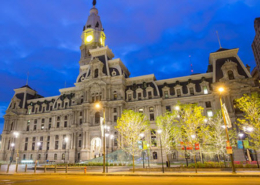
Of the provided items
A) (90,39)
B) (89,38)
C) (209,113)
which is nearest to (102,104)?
(209,113)

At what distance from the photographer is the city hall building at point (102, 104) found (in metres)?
50.9

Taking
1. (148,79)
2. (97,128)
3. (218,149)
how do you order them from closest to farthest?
(218,149), (97,128), (148,79)

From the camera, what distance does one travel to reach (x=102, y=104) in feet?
188

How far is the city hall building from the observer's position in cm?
5088

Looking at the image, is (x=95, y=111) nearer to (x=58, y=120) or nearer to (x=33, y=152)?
(x=58, y=120)

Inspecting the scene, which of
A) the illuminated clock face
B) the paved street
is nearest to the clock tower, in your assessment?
the illuminated clock face

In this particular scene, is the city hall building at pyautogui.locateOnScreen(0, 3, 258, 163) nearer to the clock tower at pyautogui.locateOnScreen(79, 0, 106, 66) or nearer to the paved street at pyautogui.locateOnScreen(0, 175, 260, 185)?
the clock tower at pyautogui.locateOnScreen(79, 0, 106, 66)

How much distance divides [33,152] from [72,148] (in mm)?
20328

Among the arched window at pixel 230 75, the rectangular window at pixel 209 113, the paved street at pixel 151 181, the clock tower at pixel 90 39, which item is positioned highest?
the clock tower at pixel 90 39

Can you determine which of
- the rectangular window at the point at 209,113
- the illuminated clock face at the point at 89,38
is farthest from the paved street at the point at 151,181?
the illuminated clock face at the point at 89,38

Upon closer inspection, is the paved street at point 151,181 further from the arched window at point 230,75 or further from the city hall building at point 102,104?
the arched window at point 230,75

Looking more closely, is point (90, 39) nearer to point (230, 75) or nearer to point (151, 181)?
point (230, 75)

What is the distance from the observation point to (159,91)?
194 ft

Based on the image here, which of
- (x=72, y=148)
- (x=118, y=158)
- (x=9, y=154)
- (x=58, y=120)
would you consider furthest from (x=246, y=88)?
(x=9, y=154)
